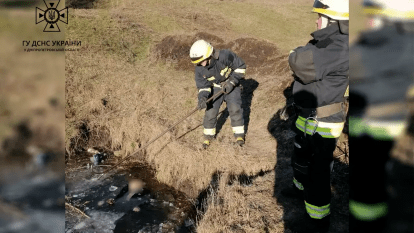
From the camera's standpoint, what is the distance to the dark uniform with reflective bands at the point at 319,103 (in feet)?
7.45

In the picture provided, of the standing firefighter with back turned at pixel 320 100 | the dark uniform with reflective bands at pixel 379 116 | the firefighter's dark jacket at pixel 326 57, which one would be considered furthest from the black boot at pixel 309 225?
the dark uniform with reflective bands at pixel 379 116

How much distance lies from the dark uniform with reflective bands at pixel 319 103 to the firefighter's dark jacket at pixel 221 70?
230cm

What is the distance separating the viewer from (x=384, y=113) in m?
0.61

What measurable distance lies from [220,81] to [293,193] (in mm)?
2508

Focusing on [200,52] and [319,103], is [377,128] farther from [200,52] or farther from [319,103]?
[200,52]

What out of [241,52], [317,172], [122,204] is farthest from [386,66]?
[241,52]

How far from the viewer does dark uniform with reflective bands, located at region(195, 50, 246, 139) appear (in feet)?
16.3

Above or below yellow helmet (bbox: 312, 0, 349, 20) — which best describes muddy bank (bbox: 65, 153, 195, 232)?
below

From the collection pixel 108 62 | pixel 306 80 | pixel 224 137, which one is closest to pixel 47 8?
pixel 306 80

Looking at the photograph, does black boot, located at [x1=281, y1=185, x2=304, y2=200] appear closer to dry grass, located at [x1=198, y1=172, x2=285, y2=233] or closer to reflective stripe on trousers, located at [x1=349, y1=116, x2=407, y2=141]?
dry grass, located at [x1=198, y1=172, x2=285, y2=233]

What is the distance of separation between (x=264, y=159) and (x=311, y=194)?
7.45ft

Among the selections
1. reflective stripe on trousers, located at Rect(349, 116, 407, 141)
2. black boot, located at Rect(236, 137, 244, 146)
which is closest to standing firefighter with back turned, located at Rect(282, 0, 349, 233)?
reflective stripe on trousers, located at Rect(349, 116, 407, 141)

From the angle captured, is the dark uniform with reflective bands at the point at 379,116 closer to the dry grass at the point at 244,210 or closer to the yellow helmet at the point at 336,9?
the yellow helmet at the point at 336,9

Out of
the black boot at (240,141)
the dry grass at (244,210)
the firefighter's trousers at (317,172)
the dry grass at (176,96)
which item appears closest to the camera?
the firefighter's trousers at (317,172)
